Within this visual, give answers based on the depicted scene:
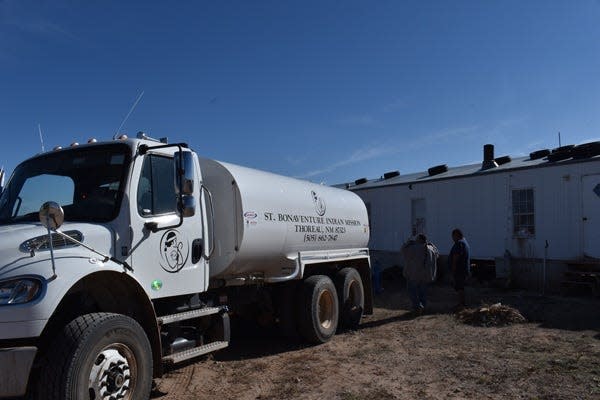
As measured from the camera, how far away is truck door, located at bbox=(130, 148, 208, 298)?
5.37 m

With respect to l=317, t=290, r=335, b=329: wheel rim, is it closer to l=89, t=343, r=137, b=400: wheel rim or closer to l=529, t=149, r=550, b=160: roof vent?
l=89, t=343, r=137, b=400: wheel rim

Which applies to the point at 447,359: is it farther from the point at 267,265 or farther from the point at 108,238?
the point at 108,238

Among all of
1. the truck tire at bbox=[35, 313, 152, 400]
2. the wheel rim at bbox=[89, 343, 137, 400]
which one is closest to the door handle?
the truck tire at bbox=[35, 313, 152, 400]

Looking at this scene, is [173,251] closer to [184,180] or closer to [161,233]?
[161,233]

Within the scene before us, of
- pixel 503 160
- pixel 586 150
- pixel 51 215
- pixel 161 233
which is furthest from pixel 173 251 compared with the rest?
pixel 503 160

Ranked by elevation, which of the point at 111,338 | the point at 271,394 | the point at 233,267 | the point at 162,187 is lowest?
the point at 271,394

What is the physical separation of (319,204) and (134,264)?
465 cm

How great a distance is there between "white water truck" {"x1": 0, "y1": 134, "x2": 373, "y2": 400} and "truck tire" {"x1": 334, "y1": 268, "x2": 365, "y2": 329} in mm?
1210

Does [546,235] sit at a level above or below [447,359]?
above

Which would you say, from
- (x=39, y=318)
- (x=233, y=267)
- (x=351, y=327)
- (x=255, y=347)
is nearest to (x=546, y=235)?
(x=351, y=327)

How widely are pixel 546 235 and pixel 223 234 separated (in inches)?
445

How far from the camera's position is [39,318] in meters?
4.13

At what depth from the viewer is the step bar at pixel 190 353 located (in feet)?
18.0

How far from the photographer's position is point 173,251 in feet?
19.1
